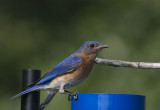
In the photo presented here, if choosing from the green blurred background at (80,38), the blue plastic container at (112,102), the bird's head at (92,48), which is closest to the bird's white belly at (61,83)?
the bird's head at (92,48)

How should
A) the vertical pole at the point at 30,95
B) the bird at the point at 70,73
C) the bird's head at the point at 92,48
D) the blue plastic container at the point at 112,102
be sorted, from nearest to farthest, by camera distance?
the blue plastic container at the point at 112,102 < the vertical pole at the point at 30,95 < the bird at the point at 70,73 < the bird's head at the point at 92,48

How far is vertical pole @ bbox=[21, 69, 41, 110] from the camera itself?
4.21m

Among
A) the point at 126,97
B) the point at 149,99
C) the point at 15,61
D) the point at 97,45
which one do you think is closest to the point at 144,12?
the point at 149,99

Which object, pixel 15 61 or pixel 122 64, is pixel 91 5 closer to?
pixel 15 61

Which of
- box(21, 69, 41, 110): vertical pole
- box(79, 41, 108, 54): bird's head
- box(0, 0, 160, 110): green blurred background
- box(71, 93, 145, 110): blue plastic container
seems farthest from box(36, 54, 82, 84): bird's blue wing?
box(0, 0, 160, 110): green blurred background

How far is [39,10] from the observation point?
9.23m

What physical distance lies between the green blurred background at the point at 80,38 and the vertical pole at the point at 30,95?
3.07m

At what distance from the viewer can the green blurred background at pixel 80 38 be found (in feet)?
25.1

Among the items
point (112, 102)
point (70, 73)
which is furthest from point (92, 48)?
point (112, 102)

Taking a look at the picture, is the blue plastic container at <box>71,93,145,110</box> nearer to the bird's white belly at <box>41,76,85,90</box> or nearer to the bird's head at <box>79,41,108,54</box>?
the bird's white belly at <box>41,76,85,90</box>

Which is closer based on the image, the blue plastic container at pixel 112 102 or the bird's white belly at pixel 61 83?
the blue plastic container at pixel 112 102

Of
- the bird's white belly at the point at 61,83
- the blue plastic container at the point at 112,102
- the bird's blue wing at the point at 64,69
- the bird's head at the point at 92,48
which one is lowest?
the blue plastic container at the point at 112,102

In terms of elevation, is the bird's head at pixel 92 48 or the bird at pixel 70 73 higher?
the bird's head at pixel 92 48

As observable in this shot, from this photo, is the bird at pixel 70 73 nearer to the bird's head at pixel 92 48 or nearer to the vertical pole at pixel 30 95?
the bird's head at pixel 92 48
